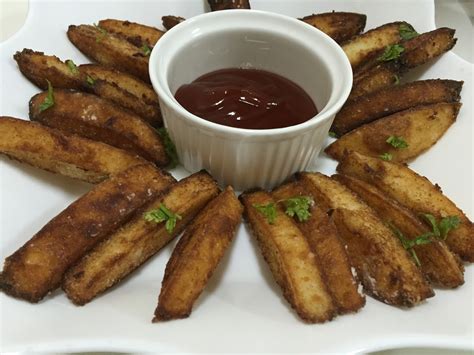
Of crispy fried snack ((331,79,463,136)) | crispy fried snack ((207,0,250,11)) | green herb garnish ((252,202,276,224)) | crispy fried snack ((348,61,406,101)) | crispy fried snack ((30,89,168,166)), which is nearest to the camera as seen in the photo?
green herb garnish ((252,202,276,224))

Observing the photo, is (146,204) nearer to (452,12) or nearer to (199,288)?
(199,288)

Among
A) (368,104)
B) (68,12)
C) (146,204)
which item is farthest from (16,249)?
(368,104)

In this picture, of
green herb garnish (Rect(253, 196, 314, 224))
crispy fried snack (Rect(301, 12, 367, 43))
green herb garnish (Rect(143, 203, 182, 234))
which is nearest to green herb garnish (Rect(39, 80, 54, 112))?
green herb garnish (Rect(143, 203, 182, 234))

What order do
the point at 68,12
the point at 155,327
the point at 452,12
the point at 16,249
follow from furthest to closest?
the point at 452,12, the point at 68,12, the point at 16,249, the point at 155,327

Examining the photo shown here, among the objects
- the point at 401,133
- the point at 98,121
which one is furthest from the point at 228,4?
the point at 401,133

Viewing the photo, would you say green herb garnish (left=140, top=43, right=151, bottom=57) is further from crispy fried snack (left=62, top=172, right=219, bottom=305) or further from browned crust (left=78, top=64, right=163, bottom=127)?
crispy fried snack (left=62, top=172, right=219, bottom=305)

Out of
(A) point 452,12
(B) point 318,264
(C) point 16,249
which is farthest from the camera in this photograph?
(A) point 452,12

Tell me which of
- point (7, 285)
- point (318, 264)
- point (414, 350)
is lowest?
point (414, 350)

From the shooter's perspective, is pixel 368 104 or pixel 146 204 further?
pixel 368 104
